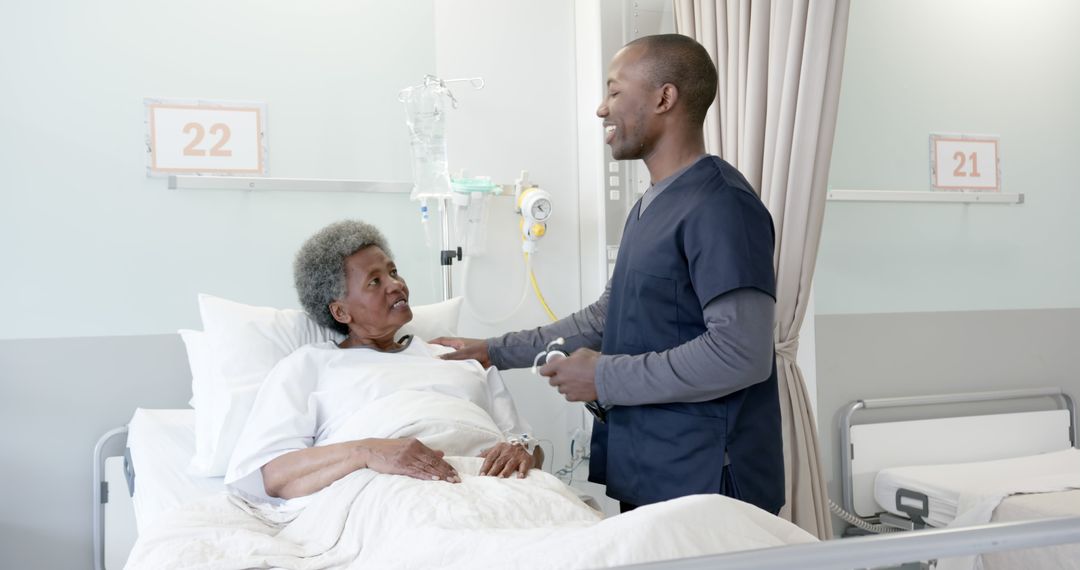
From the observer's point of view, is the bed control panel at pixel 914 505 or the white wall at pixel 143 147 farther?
the bed control panel at pixel 914 505

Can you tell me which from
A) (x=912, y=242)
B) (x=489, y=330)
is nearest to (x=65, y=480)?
(x=489, y=330)

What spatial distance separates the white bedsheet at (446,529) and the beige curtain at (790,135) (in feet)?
2.95

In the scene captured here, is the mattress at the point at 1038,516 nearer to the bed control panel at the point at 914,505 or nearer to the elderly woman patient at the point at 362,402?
the bed control panel at the point at 914,505

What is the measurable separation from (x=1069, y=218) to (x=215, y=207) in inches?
145

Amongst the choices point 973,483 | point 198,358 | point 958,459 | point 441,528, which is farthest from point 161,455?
point 958,459

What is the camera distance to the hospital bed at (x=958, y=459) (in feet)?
9.16

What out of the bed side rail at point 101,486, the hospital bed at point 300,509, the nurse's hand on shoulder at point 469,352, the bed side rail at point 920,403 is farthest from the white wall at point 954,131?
the bed side rail at point 101,486

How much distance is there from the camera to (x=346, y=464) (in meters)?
1.96

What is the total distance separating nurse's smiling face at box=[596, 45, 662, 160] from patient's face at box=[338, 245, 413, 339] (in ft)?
2.39

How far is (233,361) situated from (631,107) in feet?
4.26

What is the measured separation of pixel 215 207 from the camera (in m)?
2.87

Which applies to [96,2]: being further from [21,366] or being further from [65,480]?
[65,480]

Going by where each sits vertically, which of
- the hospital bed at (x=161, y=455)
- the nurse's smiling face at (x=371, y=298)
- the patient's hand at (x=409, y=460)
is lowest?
the hospital bed at (x=161, y=455)

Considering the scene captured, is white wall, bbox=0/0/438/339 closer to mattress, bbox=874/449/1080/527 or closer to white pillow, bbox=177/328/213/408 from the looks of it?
white pillow, bbox=177/328/213/408
